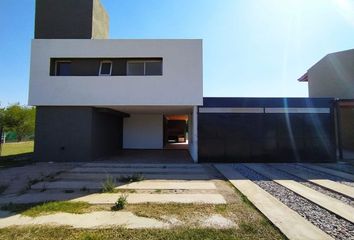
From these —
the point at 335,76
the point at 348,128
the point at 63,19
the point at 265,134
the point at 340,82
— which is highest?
the point at 63,19

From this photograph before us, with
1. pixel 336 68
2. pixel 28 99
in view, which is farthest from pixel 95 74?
pixel 336 68

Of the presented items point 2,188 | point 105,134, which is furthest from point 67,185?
point 105,134

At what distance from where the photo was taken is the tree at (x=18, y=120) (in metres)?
29.8

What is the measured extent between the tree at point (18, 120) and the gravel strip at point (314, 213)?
31987 millimetres

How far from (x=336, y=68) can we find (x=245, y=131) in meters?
12.8

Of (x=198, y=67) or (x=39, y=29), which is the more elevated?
(x=39, y=29)

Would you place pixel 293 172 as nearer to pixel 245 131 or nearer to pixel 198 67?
pixel 245 131

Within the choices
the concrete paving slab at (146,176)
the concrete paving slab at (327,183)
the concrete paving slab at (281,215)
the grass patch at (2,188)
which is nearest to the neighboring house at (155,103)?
the concrete paving slab at (327,183)

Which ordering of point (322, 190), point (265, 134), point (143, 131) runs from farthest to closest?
point (143, 131)
point (265, 134)
point (322, 190)

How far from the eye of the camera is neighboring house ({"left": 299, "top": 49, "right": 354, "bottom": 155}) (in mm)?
17922

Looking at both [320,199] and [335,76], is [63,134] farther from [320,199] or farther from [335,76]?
[335,76]

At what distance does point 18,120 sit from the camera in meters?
30.3

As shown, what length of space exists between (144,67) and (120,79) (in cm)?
146

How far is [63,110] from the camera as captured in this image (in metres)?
11.9
